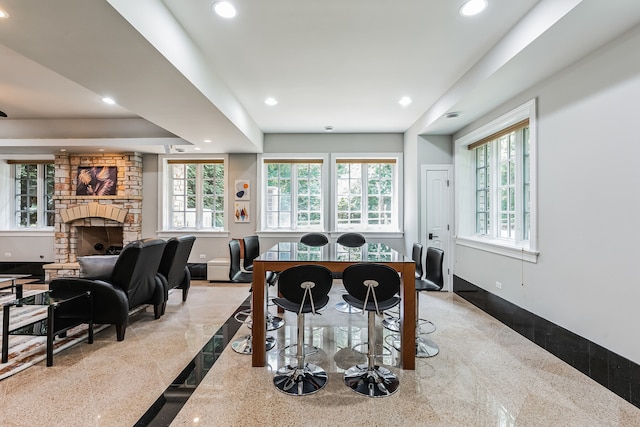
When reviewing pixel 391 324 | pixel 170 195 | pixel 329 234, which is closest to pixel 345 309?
pixel 391 324

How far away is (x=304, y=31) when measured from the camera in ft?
8.01

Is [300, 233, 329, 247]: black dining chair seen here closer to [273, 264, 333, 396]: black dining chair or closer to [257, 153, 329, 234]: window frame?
[257, 153, 329, 234]: window frame

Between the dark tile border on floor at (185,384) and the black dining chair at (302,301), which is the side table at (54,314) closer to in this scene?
the dark tile border on floor at (185,384)

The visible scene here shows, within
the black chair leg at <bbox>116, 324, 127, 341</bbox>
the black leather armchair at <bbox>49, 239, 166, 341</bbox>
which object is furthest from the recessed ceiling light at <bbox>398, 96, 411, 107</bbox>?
the black chair leg at <bbox>116, 324, 127, 341</bbox>

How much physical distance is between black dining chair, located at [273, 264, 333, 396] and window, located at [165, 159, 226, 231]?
13.4ft

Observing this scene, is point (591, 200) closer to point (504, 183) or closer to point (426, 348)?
point (504, 183)

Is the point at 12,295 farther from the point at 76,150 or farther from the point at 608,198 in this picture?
the point at 608,198

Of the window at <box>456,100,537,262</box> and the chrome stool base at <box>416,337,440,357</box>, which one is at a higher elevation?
the window at <box>456,100,537,262</box>

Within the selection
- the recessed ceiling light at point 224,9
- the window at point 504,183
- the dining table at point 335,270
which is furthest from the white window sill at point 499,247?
the recessed ceiling light at point 224,9

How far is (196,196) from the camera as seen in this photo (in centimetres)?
588

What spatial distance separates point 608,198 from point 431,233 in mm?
2716

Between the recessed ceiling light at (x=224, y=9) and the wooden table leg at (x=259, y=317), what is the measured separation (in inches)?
76.6

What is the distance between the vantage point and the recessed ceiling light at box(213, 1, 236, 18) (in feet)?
6.91

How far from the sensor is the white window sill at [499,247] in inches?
117
